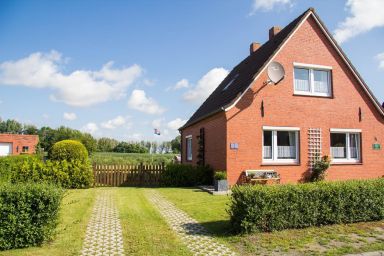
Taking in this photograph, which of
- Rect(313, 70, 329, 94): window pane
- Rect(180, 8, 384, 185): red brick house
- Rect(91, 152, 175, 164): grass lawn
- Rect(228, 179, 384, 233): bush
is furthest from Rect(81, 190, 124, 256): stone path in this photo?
Rect(91, 152, 175, 164): grass lawn

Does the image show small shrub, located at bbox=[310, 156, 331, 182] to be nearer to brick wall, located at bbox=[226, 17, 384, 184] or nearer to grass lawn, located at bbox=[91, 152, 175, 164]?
brick wall, located at bbox=[226, 17, 384, 184]

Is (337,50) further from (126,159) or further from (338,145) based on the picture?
(126,159)

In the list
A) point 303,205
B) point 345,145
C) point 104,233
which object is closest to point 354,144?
point 345,145

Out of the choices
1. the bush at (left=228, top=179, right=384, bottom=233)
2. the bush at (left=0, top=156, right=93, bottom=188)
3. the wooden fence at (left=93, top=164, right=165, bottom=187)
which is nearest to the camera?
the bush at (left=228, top=179, right=384, bottom=233)

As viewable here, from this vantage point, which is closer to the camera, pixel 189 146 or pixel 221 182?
pixel 221 182

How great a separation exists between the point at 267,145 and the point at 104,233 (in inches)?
407

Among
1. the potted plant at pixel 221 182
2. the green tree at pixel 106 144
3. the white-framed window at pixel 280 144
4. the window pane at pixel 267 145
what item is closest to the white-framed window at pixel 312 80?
the white-framed window at pixel 280 144

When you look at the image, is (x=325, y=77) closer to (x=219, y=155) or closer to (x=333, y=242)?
(x=219, y=155)

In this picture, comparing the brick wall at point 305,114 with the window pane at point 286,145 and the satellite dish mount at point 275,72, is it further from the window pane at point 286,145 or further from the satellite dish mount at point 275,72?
the satellite dish mount at point 275,72

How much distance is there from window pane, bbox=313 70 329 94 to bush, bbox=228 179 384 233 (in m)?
9.05

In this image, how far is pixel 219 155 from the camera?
646 inches

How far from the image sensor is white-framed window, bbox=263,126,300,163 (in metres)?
16.1

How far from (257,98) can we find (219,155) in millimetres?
3374

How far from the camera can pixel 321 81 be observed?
17.5 m
